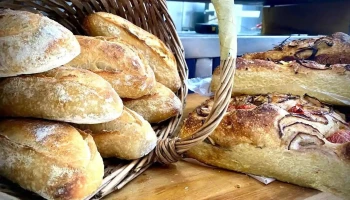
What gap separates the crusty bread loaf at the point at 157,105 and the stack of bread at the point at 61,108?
3 cm

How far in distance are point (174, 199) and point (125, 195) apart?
0.28 feet

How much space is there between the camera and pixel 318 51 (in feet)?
3.92

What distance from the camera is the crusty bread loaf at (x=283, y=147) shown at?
70 cm

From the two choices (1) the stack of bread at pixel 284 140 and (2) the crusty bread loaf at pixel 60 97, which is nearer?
(2) the crusty bread loaf at pixel 60 97

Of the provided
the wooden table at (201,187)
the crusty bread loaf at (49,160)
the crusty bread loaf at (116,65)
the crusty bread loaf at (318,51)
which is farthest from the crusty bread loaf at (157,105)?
the crusty bread loaf at (318,51)

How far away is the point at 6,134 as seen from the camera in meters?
0.58

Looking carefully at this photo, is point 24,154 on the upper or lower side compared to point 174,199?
upper

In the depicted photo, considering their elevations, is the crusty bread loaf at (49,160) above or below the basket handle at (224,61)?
below

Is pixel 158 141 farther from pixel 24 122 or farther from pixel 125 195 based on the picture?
pixel 24 122

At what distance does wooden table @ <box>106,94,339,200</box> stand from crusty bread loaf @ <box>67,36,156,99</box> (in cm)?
17

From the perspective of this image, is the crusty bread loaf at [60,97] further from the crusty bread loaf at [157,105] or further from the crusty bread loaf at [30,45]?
the crusty bread loaf at [157,105]

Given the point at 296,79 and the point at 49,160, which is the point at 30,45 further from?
the point at 296,79

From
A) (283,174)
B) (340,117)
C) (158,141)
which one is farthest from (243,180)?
(340,117)

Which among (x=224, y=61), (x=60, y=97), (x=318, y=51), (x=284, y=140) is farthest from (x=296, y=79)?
(x=60, y=97)
